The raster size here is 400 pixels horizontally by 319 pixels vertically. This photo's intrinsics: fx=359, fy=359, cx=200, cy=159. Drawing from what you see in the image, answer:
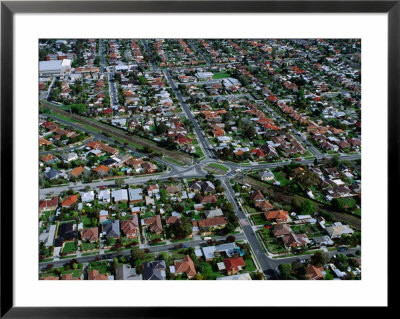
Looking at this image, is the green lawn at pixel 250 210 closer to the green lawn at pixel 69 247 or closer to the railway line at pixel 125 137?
the railway line at pixel 125 137

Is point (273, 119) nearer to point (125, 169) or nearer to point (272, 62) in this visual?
point (272, 62)

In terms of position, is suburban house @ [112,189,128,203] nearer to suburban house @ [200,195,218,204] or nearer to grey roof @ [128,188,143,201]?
grey roof @ [128,188,143,201]

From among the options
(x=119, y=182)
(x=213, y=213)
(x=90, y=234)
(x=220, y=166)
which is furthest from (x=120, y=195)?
(x=220, y=166)

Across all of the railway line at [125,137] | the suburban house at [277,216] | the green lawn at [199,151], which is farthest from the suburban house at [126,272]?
the green lawn at [199,151]

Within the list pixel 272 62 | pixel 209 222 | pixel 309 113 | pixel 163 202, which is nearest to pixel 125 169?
pixel 163 202

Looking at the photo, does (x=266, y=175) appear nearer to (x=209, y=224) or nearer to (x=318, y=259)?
(x=209, y=224)
